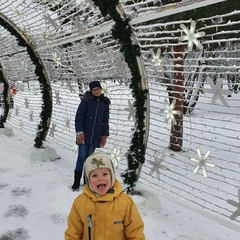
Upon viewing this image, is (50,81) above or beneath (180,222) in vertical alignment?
above

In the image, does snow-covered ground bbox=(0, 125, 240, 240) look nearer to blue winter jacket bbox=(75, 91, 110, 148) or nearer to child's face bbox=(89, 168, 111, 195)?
blue winter jacket bbox=(75, 91, 110, 148)

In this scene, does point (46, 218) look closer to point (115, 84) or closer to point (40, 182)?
point (40, 182)

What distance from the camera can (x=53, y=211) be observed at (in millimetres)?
3764

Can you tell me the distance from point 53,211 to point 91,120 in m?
1.28

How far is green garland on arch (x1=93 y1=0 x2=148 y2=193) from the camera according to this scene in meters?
3.43

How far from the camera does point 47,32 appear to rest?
5.29 metres

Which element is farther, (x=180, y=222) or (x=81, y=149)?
(x=81, y=149)

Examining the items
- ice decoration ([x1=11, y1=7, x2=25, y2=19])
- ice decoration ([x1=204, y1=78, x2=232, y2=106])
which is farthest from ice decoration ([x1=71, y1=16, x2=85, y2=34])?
ice decoration ([x1=204, y1=78, x2=232, y2=106])

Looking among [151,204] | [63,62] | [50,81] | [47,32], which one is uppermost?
[47,32]

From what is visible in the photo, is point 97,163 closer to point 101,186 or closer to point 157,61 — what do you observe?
point 101,186

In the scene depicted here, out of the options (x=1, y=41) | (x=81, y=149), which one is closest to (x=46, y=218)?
(x=81, y=149)

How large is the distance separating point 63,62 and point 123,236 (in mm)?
4046

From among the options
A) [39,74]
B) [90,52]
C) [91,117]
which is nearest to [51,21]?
[90,52]

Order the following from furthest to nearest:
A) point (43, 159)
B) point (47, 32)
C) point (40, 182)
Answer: point (43, 159), point (47, 32), point (40, 182)
